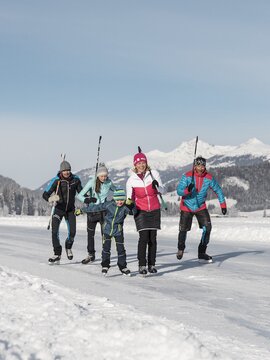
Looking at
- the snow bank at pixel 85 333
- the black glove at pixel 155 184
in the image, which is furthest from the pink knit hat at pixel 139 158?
the snow bank at pixel 85 333

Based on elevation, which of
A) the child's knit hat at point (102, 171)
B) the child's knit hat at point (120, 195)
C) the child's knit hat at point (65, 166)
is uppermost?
the child's knit hat at point (65, 166)

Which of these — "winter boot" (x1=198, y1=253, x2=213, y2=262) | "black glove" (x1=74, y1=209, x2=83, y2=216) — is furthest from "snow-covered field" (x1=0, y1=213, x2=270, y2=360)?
"winter boot" (x1=198, y1=253, x2=213, y2=262)

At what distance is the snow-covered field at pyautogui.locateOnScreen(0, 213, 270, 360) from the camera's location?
4031 millimetres

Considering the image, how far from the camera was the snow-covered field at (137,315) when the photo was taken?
403cm

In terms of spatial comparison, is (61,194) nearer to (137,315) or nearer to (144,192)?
(144,192)

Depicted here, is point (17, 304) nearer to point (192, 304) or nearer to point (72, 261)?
point (192, 304)

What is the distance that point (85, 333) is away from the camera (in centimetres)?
441

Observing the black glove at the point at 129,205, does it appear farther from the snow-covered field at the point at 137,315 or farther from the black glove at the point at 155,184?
the snow-covered field at the point at 137,315

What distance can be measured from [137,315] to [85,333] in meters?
0.78

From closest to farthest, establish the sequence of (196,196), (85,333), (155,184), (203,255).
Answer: (85,333) → (155,184) → (196,196) → (203,255)

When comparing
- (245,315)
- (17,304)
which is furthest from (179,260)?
(17,304)

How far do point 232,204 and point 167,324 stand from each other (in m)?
185

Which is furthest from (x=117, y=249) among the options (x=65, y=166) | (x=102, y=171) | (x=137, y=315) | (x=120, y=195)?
(x=137, y=315)

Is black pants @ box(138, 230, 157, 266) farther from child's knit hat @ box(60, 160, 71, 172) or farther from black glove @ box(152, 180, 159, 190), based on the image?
child's knit hat @ box(60, 160, 71, 172)
